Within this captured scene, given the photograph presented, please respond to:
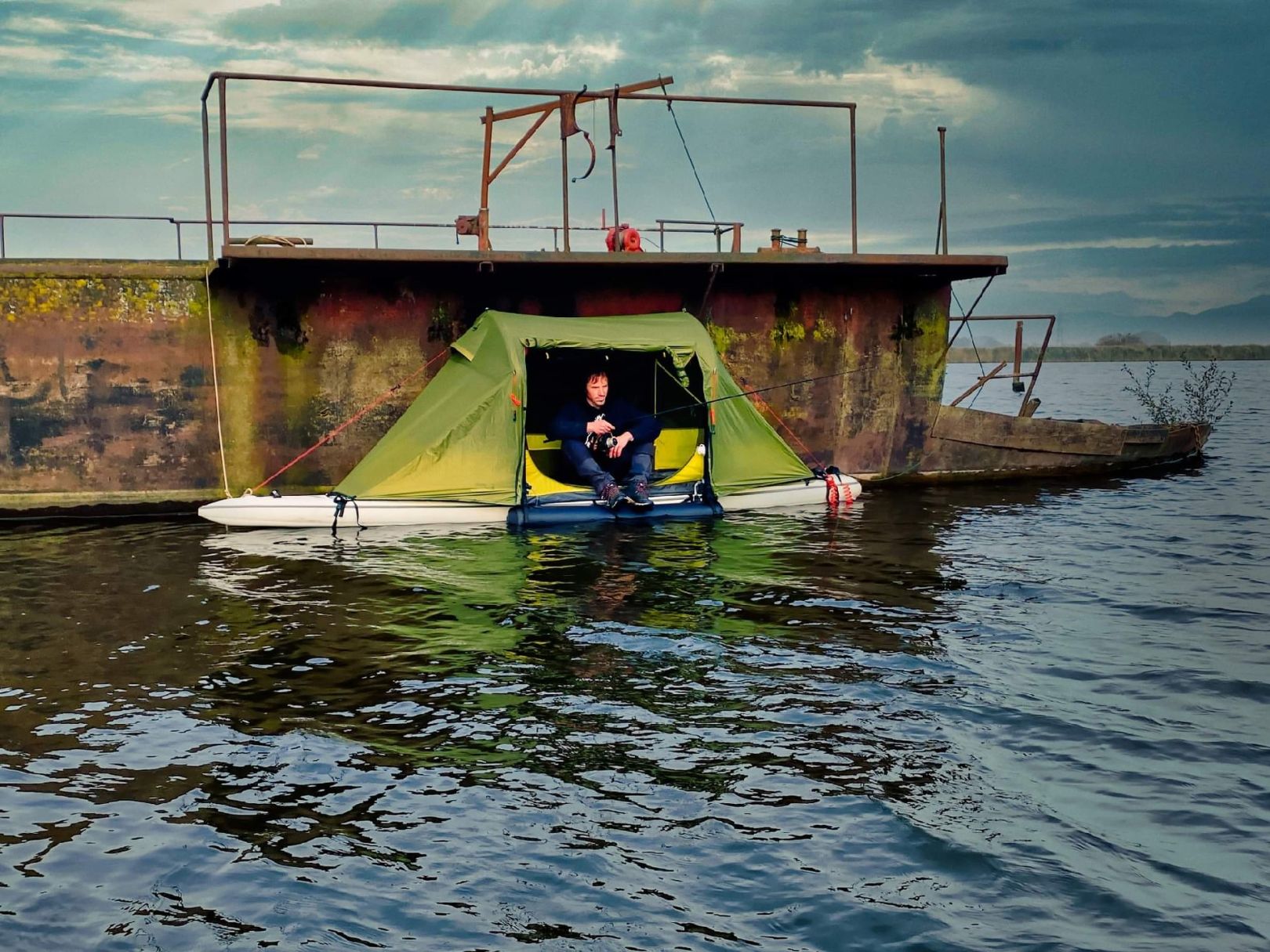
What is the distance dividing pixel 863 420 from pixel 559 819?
40.6 ft

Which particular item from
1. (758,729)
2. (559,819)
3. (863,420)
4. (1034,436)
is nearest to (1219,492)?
(1034,436)

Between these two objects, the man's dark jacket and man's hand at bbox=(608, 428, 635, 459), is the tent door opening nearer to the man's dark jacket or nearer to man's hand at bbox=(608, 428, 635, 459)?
the man's dark jacket

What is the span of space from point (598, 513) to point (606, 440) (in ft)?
3.92

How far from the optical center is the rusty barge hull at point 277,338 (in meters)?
14.4

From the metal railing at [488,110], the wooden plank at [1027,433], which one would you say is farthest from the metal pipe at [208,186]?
the wooden plank at [1027,433]

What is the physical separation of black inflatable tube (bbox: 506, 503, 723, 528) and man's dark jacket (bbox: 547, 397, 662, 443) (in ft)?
3.27

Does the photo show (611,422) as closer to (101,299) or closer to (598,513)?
(598,513)

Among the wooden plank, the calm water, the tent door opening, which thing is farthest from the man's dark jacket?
the wooden plank

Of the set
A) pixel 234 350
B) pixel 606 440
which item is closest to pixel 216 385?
pixel 234 350

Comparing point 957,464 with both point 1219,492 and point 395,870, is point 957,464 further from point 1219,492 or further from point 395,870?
point 395,870

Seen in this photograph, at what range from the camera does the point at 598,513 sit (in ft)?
45.4

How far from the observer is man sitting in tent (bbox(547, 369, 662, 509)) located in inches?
556

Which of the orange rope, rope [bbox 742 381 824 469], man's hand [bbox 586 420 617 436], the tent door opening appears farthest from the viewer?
rope [bbox 742 381 824 469]

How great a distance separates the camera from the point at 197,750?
6363mm
